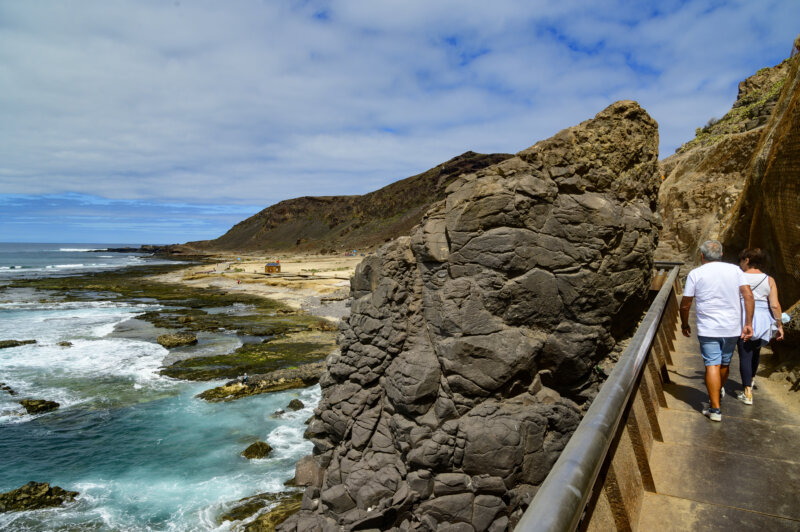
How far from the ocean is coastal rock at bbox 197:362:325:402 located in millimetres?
619

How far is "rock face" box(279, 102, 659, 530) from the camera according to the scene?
10.3m

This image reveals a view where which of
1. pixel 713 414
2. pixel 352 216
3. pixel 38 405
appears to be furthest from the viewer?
pixel 352 216

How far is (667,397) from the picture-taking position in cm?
508

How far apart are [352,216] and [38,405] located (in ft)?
367

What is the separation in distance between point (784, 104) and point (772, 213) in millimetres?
3778

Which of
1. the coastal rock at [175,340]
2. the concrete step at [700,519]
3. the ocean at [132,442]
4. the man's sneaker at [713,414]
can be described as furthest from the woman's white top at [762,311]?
the coastal rock at [175,340]

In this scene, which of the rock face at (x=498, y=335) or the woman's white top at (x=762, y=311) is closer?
the woman's white top at (x=762, y=311)

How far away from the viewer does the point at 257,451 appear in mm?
15188

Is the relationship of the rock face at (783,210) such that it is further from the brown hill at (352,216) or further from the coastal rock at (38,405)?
the brown hill at (352,216)

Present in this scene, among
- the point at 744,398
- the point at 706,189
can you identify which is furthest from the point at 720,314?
the point at 706,189

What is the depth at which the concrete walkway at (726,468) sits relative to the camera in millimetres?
2879

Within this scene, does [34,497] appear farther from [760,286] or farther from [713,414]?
[760,286]

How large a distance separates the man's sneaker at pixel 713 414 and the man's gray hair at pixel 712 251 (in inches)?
66.5

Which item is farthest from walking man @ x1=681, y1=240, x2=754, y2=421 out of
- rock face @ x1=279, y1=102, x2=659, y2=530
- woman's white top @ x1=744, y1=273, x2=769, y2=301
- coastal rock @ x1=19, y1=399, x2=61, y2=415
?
coastal rock @ x1=19, y1=399, x2=61, y2=415
